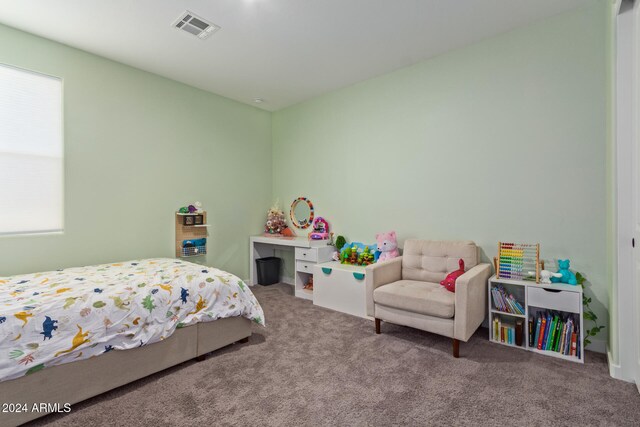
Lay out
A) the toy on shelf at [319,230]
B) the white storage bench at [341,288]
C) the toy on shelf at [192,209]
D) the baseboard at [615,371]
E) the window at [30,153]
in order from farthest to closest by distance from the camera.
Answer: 1. the toy on shelf at [319,230]
2. the toy on shelf at [192,209]
3. the white storage bench at [341,288]
4. the window at [30,153]
5. the baseboard at [615,371]

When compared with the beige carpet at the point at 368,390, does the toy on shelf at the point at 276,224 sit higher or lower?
higher

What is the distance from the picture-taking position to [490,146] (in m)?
2.93

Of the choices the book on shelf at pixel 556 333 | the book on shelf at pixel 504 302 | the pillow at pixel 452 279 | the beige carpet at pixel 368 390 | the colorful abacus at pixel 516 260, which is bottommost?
the beige carpet at pixel 368 390

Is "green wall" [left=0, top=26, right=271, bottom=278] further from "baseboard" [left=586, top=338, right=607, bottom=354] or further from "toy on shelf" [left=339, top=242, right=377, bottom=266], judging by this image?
"baseboard" [left=586, top=338, right=607, bottom=354]

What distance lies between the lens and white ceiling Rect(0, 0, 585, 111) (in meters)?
2.42

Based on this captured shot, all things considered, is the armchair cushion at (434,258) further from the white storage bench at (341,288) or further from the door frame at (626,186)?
the door frame at (626,186)

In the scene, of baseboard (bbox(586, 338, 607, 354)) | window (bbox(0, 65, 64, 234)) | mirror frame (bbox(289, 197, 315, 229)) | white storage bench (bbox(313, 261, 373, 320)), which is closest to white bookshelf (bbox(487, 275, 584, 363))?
baseboard (bbox(586, 338, 607, 354))

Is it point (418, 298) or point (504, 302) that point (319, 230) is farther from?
point (504, 302)

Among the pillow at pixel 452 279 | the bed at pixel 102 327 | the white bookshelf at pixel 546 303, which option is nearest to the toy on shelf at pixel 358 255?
the pillow at pixel 452 279

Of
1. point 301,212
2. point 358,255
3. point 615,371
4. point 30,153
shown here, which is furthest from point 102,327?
point 615,371

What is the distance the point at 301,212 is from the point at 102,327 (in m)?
2.98

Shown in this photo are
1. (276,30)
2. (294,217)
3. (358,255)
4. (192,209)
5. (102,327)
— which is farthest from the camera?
(294,217)

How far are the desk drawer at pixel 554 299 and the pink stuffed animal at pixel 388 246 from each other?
4.26ft

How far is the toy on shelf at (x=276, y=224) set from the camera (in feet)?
15.2
